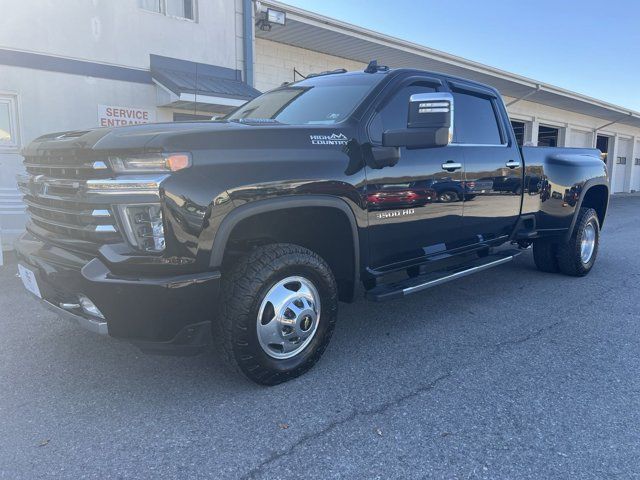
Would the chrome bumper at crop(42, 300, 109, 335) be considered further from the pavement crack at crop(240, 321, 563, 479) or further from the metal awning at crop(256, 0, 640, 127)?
the metal awning at crop(256, 0, 640, 127)

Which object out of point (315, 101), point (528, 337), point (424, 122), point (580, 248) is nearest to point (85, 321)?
point (315, 101)

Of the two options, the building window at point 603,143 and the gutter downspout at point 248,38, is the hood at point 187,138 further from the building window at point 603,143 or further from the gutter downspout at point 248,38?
the building window at point 603,143

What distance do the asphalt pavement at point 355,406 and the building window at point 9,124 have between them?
459cm

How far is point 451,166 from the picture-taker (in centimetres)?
394

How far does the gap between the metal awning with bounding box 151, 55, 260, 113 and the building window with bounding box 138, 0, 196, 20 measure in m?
0.90

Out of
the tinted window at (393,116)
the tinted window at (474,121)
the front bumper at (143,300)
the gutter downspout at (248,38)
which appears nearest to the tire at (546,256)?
the tinted window at (474,121)

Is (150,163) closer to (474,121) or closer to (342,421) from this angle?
(342,421)

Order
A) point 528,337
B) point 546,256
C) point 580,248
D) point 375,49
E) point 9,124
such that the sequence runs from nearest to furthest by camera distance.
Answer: point 528,337 < point 580,248 < point 546,256 < point 9,124 < point 375,49

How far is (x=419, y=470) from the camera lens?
7.37ft

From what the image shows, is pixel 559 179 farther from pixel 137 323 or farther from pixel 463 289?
pixel 137 323

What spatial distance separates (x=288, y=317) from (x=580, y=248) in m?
4.35

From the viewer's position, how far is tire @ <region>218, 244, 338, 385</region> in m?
2.75

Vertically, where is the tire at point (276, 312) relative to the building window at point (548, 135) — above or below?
below

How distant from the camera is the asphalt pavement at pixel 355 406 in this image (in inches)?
90.3
